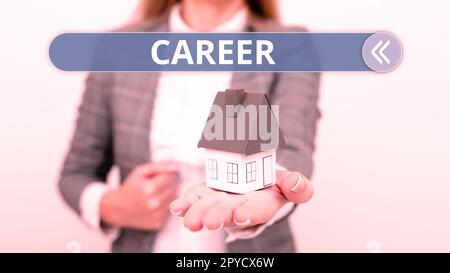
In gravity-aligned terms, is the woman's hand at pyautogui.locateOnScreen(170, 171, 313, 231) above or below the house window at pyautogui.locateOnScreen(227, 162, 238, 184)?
below

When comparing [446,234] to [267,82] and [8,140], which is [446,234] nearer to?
[267,82]

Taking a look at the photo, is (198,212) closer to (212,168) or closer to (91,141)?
(212,168)

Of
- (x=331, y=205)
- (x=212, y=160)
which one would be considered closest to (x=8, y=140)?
(x=212, y=160)

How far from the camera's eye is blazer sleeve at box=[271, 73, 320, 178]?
0.86 meters

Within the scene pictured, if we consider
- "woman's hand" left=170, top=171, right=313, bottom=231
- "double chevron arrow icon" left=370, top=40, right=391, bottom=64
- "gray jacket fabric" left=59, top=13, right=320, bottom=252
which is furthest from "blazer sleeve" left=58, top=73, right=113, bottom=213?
"double chevron arrow icon" left=370, top=40, right=391, bottom=64

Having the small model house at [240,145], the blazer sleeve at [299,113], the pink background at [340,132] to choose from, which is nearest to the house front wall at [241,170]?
the small model house at [240,145]

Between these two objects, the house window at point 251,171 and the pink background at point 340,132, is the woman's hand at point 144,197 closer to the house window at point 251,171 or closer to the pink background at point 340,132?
the pink background at point 340,132

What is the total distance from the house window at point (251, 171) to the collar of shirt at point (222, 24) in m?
0.32

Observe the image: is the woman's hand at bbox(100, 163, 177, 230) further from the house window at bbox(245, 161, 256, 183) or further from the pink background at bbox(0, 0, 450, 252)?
the house window at bbox(245, 161, 256, 183)

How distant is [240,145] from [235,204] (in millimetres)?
72

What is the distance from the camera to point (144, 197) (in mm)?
897

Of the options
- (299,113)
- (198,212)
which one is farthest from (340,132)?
(198,212)

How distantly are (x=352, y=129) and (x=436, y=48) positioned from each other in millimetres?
196

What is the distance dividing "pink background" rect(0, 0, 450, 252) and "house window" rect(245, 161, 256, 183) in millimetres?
282
